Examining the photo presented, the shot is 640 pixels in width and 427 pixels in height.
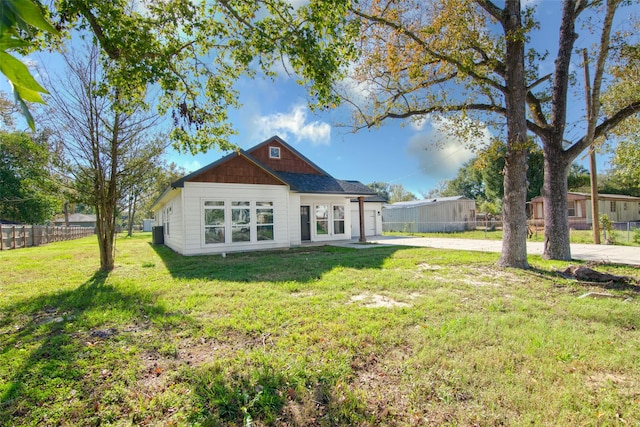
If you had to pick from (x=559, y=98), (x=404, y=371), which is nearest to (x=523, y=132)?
(x=559, y=98)

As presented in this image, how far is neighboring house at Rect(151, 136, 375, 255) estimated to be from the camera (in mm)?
11711

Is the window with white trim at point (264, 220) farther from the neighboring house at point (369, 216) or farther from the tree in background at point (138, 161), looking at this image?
the neighboring house at point (369, 216)

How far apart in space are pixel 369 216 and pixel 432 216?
7407mm

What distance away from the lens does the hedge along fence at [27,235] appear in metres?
16.0

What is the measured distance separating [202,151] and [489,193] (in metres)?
33.6

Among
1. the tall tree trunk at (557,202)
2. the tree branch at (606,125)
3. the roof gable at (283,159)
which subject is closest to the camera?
the tree branch at (606,125)

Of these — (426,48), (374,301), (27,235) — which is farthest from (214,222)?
(27,235)

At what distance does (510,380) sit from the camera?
9.23 feet

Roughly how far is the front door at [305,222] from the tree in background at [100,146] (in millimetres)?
7963

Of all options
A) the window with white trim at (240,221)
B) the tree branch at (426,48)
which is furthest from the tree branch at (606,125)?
the window with white trim at (240,221)

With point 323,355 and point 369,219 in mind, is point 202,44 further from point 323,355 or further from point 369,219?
point 369,219

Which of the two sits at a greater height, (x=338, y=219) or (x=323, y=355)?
(x=338, y=219)

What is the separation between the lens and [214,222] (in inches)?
479

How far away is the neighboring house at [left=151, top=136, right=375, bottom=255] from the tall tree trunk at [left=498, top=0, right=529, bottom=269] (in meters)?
8.30
